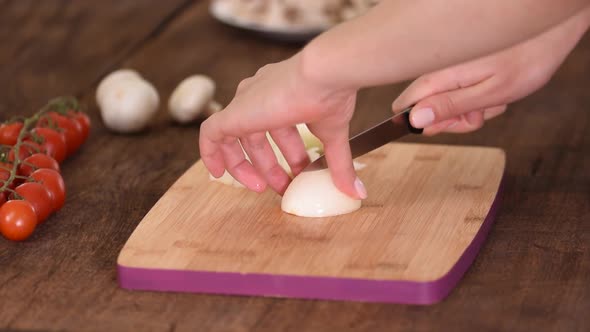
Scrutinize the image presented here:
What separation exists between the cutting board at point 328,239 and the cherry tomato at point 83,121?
303 mm

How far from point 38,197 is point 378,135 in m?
0.53

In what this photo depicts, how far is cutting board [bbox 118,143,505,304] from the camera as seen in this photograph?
49.8 inches

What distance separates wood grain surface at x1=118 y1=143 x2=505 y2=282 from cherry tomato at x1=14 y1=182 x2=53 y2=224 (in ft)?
0.55

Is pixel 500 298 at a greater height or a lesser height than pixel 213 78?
greater

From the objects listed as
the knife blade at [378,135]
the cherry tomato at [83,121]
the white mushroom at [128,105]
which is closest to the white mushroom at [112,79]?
the white mushroom at [128,105]

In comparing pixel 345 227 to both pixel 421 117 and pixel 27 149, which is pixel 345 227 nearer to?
pixel 421 117

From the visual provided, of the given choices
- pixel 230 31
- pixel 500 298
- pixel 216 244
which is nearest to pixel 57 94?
pixel 230 31

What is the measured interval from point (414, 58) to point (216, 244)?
396mm

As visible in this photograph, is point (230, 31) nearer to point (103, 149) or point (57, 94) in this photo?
point (57, 94)

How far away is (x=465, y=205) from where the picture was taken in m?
1.48

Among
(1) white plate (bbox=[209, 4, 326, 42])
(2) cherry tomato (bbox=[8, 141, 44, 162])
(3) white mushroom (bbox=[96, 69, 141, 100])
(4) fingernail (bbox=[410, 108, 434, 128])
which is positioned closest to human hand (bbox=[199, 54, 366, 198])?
(4) fingernail (bbox=[410, 108, 434, 128])

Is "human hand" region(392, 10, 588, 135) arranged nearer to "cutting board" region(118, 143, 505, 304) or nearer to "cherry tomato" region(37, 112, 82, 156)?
"cutting board" region(118, 143, 505, 304)

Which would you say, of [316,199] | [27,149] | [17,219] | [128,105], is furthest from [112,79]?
[316,199]

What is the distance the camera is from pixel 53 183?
154 centimetres
